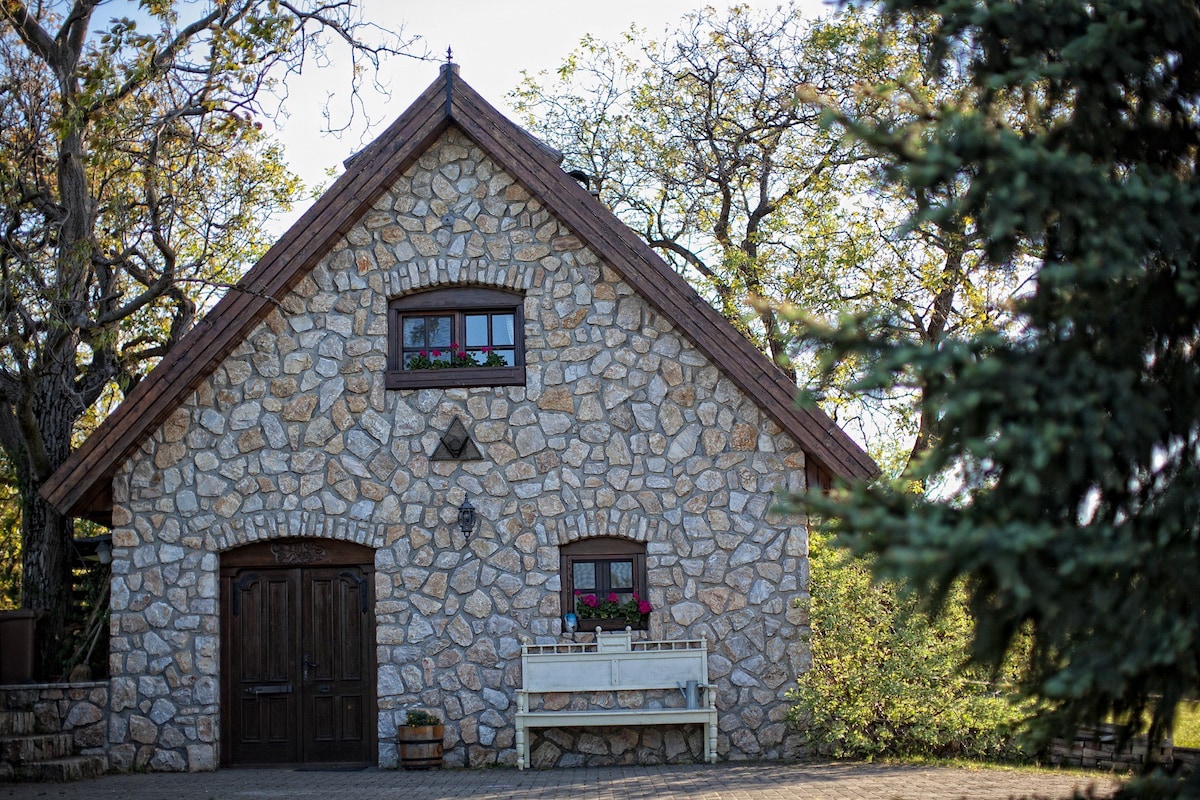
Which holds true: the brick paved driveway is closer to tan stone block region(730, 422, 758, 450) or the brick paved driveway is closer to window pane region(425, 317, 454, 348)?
tan stone block region(730, 422, 758, 450)

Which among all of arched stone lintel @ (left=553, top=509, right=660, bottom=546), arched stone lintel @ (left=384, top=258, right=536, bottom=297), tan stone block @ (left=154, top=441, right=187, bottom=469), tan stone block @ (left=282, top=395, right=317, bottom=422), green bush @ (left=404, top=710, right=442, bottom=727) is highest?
arched stone lintel @ (left=384, top=258, right=536, bottom=297)

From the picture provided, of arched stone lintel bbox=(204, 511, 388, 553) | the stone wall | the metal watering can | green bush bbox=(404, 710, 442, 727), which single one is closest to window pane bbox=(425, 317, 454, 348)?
arched stone lintel bbox=(204, 511, 388, 553)

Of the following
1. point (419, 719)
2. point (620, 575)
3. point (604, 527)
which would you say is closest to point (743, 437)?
point (604, 527)

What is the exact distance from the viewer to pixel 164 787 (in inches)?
401

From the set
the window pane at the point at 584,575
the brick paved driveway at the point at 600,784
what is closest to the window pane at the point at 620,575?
the window pane at the point at 584,575

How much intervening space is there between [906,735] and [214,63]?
30.4ft

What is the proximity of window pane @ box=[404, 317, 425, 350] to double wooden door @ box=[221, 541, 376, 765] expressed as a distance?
6.89ft

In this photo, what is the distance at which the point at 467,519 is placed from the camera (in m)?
11.6

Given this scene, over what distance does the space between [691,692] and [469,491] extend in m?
2.83

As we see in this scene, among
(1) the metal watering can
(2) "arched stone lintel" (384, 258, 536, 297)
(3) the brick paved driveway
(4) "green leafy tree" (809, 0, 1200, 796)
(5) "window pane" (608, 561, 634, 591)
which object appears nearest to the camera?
(4) "green leafy tree" (809, 0, 1200, 796)

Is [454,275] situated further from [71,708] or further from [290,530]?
[71,708]

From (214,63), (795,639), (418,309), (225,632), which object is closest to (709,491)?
(795,639)

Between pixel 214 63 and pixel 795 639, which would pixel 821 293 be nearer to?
pixel 795 639

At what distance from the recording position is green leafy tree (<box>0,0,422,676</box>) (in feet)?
37.4
